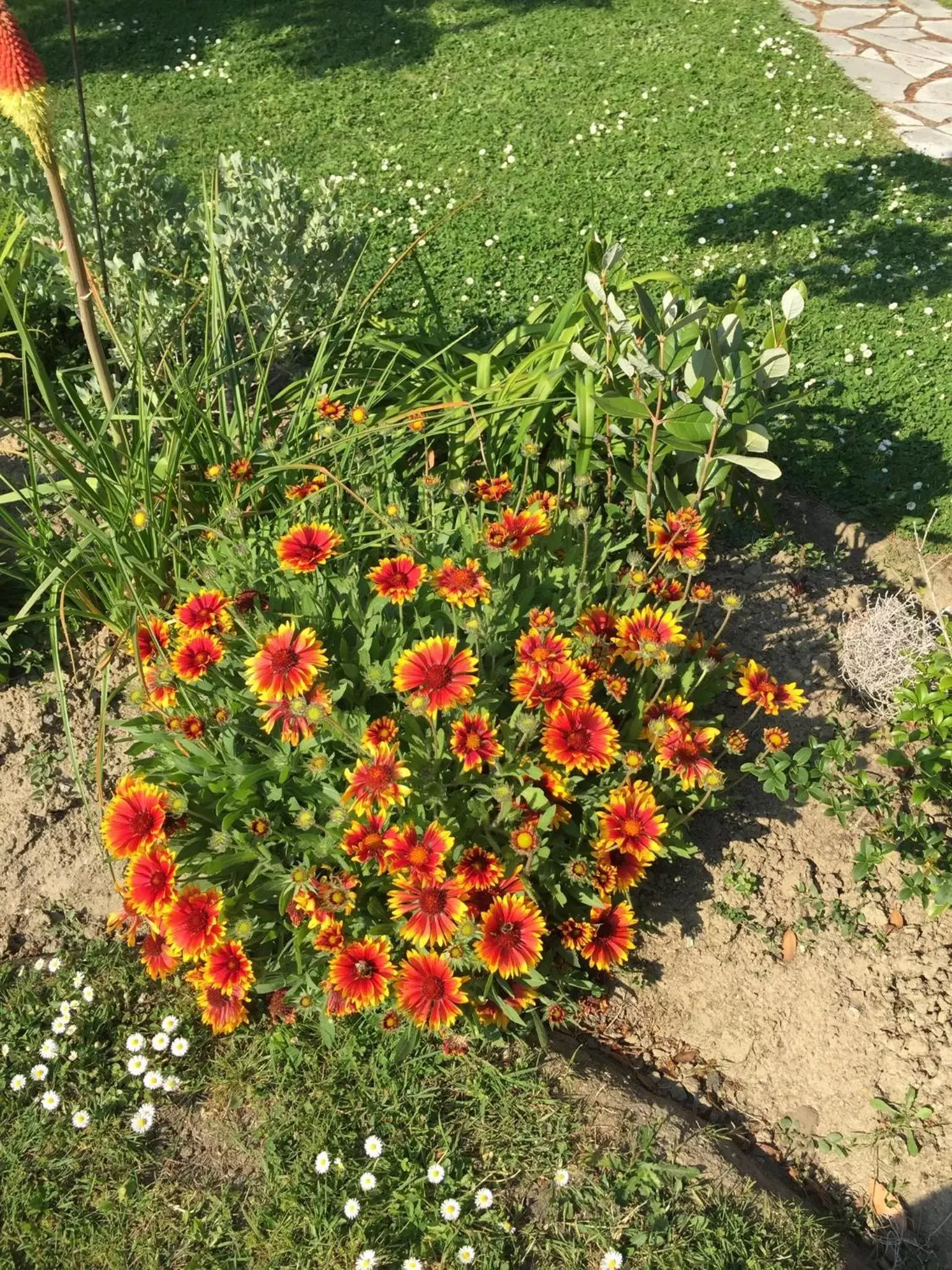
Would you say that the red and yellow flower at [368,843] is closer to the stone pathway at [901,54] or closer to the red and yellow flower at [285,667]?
the red and yellow flower at [285,667]

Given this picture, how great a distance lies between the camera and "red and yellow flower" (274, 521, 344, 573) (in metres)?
2.17

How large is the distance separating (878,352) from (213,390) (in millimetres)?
3014

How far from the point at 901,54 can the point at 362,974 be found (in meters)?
7.91

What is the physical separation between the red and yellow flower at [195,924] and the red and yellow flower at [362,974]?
10.1 inches

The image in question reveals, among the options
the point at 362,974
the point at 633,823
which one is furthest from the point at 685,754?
the point at 362,974

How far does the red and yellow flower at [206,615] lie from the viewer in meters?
2.14

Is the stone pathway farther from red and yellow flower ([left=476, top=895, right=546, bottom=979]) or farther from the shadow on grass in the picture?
red and yellow flower ([left=476, top=895, right=546, bottom=979])

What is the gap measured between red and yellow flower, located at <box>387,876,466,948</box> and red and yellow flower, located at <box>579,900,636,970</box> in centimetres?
40

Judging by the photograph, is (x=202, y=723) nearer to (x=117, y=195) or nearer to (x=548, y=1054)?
(x=548, y=1054)

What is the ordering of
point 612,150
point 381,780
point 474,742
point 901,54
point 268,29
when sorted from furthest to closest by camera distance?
point 268,29
point 901,54
point 612,150
point 474,742
point 381,780

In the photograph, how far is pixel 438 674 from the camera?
2000 millimetres

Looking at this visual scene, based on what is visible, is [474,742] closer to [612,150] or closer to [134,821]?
[134,821]

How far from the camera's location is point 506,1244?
77.2 inches

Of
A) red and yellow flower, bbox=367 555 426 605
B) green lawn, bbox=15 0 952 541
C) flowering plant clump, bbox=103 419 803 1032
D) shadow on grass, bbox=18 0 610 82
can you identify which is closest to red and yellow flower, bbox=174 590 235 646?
flowering plant clump, bbox=103 419 803 1032
